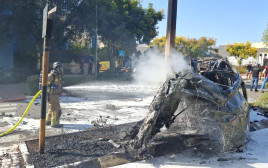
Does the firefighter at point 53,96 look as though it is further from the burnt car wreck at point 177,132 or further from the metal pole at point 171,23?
the metal pole at point 171,23

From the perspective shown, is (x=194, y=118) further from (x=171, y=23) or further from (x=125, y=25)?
(x=125, y=25)

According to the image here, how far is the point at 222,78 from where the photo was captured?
6.04 m

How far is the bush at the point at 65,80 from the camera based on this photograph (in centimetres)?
1136

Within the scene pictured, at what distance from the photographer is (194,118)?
504cm

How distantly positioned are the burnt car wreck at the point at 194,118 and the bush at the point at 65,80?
7.75m

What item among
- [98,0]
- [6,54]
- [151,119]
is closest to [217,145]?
[151,119]

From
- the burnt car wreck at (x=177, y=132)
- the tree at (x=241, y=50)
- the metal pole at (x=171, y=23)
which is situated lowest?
the burnt car wreck at (x=177, y=132)

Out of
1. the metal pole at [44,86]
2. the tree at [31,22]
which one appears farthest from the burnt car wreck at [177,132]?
the tree at [31,22]

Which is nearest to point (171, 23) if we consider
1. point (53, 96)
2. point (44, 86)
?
point (53, 96)

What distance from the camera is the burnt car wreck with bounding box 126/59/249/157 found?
4.11m

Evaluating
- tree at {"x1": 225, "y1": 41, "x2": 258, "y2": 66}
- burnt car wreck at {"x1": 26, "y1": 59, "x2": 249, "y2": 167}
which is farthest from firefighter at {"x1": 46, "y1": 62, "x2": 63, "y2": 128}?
tree at {"x1": 225, "y1": 41, "x2": 258, "y2": 66}

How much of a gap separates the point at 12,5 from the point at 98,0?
A: 555 centimetres

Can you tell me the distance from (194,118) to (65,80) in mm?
10767

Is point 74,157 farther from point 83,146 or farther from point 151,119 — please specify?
point 151,119
